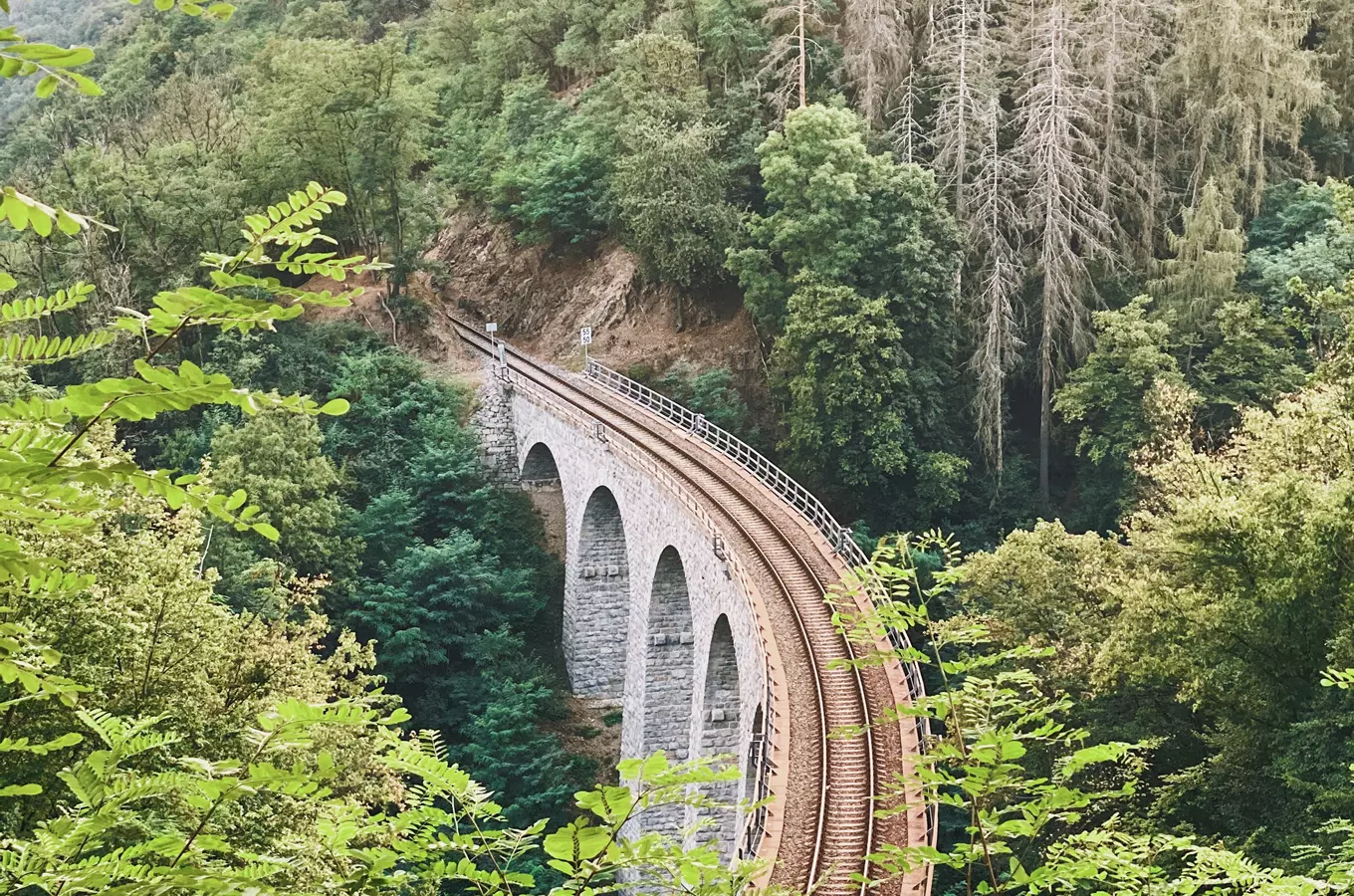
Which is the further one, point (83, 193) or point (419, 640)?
point (83, 193)

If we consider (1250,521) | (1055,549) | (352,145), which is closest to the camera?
(1250,521)

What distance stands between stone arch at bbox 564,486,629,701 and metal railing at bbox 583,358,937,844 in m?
4.35

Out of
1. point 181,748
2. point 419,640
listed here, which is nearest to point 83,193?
point 419,640

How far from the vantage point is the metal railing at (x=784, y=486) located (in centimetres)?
1812

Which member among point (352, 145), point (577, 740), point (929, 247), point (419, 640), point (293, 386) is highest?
point (352, 145)

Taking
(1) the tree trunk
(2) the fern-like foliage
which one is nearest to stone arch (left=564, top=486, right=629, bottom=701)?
(1) the tree trunk

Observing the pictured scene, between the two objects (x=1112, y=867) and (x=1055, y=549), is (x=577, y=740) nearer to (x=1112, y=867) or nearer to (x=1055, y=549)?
(x=1055, y=549)

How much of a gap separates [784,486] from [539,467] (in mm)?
15523

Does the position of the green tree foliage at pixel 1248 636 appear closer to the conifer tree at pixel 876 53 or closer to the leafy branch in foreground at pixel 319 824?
the leafy branch in foreground at pixel 319 824

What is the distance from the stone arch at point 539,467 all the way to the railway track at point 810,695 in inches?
336

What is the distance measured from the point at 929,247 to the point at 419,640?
68.4ft

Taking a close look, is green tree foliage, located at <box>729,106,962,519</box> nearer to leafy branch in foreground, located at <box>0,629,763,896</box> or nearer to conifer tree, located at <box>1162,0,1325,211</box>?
conifer tree, located at <box>1162,0,1325,211</box>

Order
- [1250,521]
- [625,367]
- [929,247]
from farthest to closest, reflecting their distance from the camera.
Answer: [625,367] → [929,247] → [1250,521]

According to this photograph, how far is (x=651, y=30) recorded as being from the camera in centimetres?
5581
